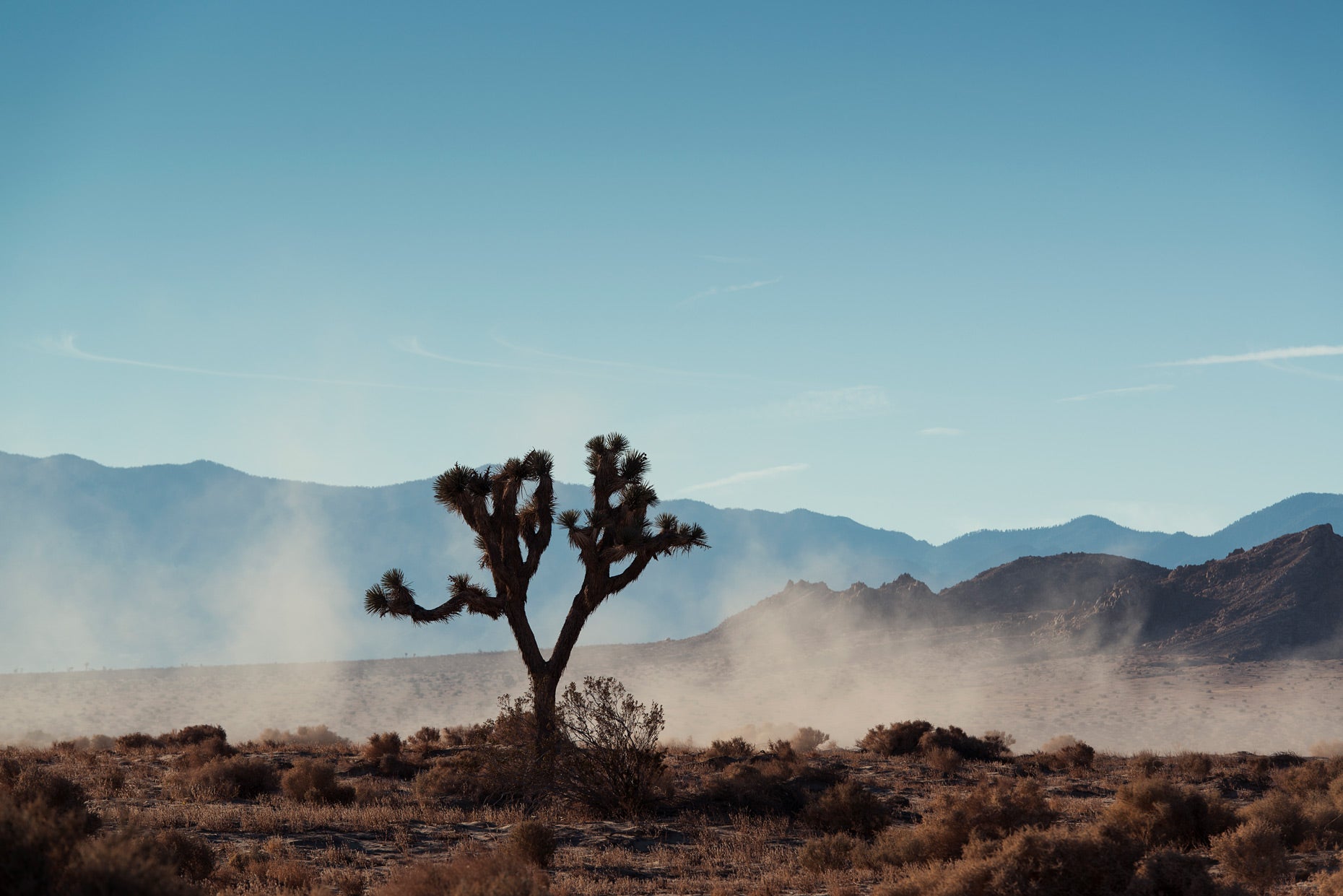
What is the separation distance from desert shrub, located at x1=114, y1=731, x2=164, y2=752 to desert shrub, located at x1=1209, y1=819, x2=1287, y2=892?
87.4 feet

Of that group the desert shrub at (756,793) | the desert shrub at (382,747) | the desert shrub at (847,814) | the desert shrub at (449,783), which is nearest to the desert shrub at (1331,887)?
the desert shrub at (847,814)

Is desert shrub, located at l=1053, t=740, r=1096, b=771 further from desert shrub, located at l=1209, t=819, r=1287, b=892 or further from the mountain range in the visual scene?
the mountain range

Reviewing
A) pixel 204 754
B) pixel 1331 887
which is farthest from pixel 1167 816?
pixel 204 754

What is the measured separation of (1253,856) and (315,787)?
14.6 meters

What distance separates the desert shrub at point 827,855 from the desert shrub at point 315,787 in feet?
29.9

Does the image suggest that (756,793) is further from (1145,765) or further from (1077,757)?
(1077,757)

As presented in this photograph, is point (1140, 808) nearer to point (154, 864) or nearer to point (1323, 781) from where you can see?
point (1323, 781)

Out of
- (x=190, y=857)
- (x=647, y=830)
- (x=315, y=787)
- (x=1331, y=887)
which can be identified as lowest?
(x=1331, y=887)

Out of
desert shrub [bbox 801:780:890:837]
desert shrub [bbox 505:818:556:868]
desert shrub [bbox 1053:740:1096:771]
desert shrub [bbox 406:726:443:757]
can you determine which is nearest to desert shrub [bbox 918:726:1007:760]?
desert shrub [bbox 1053:740:1096:771]

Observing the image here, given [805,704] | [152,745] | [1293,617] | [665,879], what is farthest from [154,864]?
[1293,617]

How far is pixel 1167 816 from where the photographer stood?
13656 mm

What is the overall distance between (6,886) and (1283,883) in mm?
12630

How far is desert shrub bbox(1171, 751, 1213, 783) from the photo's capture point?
76.4 ft

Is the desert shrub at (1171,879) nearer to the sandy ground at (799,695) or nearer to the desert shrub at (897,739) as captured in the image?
the desert shrub at (897,739)
